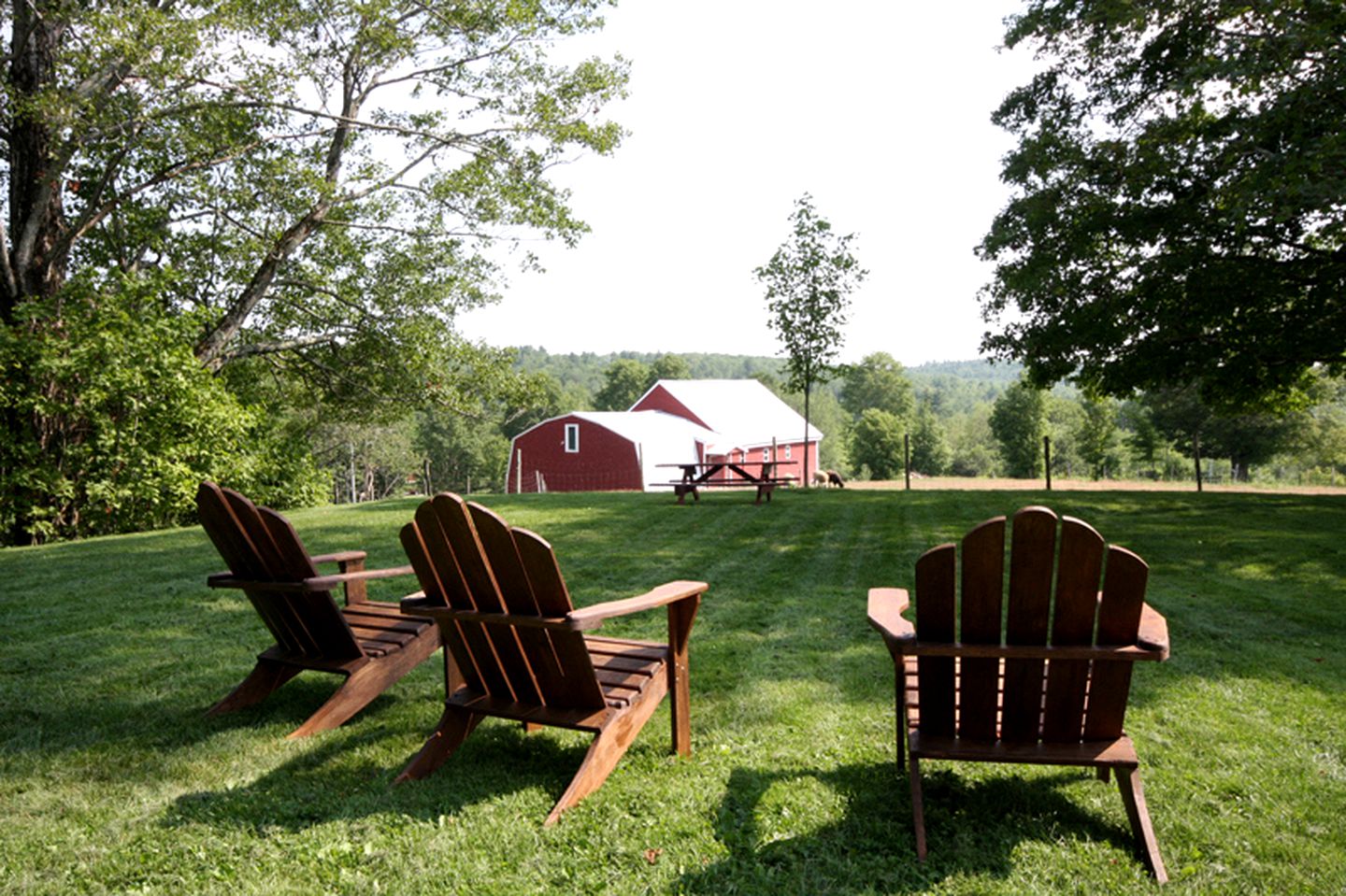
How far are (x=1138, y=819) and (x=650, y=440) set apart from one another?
1196 inches

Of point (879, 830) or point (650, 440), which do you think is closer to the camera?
point (879, 830)

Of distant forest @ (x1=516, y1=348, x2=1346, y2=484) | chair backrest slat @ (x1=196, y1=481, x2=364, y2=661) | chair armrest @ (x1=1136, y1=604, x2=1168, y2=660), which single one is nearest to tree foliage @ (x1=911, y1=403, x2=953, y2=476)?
distant forest @ (x1=516, y1=348, x2=1346, y2=484)

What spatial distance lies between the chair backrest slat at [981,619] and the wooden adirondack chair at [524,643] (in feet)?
3.70

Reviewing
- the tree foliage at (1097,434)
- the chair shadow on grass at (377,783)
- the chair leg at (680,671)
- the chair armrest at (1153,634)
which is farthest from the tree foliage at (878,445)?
the chair armrest at (1153,634)

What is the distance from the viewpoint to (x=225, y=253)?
17781mm

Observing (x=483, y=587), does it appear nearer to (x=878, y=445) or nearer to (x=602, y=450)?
(x=602, y=450)

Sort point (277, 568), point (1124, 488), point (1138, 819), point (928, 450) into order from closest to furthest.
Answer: point (1138, 819) → point (277, 568) → point (1124, 488) → point (928, 450)

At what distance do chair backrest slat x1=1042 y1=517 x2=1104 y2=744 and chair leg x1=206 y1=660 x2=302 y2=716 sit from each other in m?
3.40

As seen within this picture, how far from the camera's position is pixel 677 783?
3.24 meters

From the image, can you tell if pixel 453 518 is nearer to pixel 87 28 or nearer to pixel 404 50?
pixel 87 28

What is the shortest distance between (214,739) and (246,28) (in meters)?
13.4

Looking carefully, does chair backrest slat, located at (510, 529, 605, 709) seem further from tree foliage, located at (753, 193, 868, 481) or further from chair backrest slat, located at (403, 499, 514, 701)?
tree foliage, located at (753, 193, 868, 481)

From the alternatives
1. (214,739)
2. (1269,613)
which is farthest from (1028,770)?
(1269,613)

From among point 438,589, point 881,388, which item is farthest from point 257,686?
point 881,388
